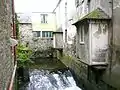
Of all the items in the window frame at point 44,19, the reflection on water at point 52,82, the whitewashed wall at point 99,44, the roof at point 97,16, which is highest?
the window frame at point 44,19

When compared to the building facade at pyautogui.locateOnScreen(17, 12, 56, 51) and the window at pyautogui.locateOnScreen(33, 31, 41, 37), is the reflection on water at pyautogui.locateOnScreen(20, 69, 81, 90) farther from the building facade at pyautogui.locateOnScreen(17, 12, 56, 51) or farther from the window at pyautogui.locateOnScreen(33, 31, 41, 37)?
the window at pyautogui.locateOnScreen(33, 31, 41, 37)

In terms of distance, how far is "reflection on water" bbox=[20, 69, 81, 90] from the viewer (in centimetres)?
1257

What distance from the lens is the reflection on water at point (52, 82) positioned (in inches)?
495

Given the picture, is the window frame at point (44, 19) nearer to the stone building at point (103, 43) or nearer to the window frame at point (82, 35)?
the window frame at point (82, 35)

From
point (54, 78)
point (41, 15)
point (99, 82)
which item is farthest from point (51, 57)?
point (99, 82)

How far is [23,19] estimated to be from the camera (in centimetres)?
3145

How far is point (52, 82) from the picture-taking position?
1353 centimetres

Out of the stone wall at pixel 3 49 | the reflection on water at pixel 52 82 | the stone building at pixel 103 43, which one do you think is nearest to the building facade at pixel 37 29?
the reflection on water at pixel 52 82

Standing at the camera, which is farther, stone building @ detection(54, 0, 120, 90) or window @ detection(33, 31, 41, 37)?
window @ detection(33, 31, 41, 37)

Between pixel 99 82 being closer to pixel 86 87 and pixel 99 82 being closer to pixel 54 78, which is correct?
pixel 86 87

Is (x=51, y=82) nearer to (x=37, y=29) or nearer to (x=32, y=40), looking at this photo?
(x=32, y=40)

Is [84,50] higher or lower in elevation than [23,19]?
lower

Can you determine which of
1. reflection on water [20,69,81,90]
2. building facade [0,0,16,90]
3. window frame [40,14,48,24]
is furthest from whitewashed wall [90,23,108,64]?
window frame [40,14,48,24]

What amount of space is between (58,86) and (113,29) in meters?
5.32
